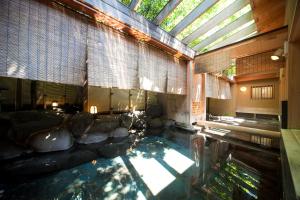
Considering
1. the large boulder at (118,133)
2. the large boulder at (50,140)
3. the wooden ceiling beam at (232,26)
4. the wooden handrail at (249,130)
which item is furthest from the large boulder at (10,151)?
the wooden ceiling beam at (232,26)

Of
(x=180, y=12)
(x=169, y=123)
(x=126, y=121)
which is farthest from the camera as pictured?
(x=180, y=12)

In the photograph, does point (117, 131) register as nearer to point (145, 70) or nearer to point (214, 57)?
point (145, 70)

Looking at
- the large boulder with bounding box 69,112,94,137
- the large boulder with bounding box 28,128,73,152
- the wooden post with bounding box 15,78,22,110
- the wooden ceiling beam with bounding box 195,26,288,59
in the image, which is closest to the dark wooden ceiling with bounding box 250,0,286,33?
the wooden ceiling beam with bounding box 195,26,288,59

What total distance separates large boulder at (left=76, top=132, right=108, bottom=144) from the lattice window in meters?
16.8

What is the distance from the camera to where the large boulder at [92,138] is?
6579 millimetres

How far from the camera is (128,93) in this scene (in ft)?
44.9

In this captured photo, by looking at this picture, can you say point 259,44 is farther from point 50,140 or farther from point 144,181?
point 50,140

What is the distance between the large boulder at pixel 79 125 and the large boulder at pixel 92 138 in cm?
25

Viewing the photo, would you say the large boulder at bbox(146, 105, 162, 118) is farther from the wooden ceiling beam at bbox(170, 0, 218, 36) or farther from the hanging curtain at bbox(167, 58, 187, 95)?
the wooden ceiling beam at bbox(170, 0, 218, 36)

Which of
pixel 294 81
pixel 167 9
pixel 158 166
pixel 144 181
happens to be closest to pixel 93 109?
pixel 158 166

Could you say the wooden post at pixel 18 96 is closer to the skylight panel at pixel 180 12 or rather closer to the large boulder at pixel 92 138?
the large boulder at pixel 92 138

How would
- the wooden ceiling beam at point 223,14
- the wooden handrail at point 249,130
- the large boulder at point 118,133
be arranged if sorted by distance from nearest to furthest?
the wooden ceiling beam at point 223,14, the wooden handrail at point 249,130, the large boulder at point 118,133

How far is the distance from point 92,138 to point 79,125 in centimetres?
86

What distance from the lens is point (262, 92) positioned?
16344mm
